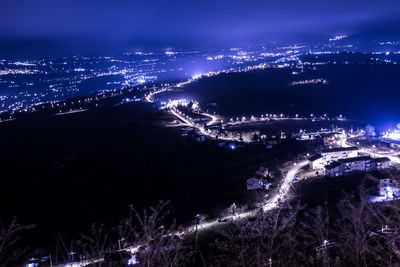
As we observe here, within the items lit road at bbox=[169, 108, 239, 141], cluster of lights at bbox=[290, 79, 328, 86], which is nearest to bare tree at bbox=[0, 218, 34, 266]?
lit road at bbox=[169, 108, 239, 141]

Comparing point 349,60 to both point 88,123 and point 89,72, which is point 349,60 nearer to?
point 88,123

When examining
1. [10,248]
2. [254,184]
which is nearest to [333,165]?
[254,184]

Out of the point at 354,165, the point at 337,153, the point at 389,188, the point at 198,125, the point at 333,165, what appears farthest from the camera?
the point at 198,125

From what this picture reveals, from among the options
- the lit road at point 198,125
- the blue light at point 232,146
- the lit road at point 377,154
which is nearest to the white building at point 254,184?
the blue light at point 232,146

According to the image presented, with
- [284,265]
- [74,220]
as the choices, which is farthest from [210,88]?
[284,265]

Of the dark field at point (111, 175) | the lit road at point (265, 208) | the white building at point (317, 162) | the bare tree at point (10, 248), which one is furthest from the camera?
the white building at point (317, 162)

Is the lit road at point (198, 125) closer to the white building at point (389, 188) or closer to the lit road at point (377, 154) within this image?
the lit road at point (377, 154)

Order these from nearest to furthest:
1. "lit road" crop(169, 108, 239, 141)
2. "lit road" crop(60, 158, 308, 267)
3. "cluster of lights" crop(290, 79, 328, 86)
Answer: "lit road" crop(60, 158, 308, 267) → "lit road" crop(169, 108, 239, 141) → "cluster of lights" crop(290, 79, 328, 86)

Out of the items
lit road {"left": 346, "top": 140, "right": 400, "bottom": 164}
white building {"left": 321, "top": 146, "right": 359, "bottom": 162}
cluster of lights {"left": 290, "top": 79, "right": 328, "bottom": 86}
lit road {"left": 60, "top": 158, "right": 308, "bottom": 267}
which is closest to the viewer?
lit road {"left": 60, "top": 158, "right": 308, "bottom": 267}

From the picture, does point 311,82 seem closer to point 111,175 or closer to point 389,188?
point 389,188

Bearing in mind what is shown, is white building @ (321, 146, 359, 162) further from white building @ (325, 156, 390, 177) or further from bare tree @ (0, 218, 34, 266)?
bare tree @ (0, 218, 34, 266)

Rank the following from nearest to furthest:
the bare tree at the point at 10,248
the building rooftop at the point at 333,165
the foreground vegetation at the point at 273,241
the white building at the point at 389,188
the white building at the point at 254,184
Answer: the bare tree at the point at 10,248 < the foreground vegetation at the point at 273,241 < the white building at the point at 389,188 < the white building at the point at 254,184 < the building rooftop at the point at 333,165
